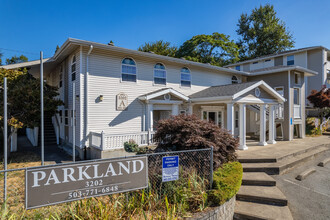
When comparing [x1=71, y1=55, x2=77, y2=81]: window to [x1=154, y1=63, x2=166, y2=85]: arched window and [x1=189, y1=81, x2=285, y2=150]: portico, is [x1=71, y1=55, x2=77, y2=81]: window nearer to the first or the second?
[x1=154, y1=63, x2=166, y2=85]: arched window

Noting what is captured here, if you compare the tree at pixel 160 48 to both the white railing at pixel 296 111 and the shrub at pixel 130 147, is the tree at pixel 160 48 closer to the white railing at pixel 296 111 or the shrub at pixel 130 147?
the white railing at pixel 296 111

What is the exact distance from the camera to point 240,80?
53.2ft

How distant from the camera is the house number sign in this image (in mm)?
10086

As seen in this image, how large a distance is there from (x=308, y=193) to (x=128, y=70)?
932cm

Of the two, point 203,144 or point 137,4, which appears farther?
point 137,4

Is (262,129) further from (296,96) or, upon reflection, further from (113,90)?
(113,90)

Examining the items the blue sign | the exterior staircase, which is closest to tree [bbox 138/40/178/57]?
the exterior staircase

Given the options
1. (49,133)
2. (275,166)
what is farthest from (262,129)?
(49,133)

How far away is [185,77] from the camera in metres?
12.9

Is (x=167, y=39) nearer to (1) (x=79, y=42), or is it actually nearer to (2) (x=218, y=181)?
(1) (x=79, y=42)

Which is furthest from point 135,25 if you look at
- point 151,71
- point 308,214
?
point 308,214

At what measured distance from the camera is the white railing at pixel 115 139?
27.6 ft

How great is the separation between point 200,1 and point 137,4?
12.7 feet

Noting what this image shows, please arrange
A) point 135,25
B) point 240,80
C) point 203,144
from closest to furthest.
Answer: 1. point 203,144
2. point 135,25
3. point 240,80
